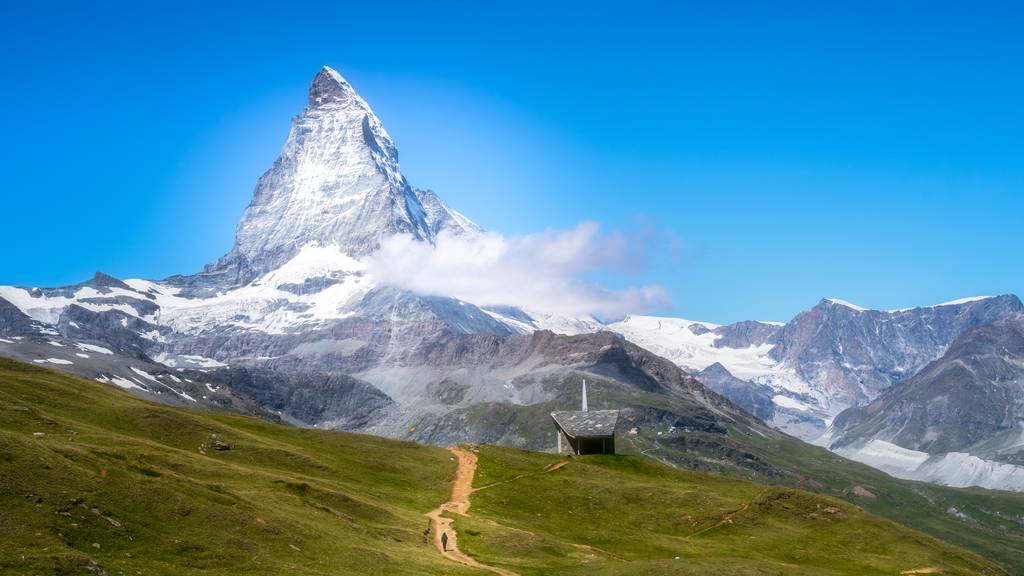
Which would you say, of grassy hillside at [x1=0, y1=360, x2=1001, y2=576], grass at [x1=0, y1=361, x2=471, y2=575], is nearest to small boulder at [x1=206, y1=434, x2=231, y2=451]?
grassy hillside at [x1=0, y1=360, x2=1001, y2=576]

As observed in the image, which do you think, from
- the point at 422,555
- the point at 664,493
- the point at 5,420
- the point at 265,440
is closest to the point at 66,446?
the point at 5,420

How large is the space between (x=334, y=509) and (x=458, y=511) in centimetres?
1998

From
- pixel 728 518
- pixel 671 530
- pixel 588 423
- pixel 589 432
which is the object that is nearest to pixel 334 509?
pixel 671 530

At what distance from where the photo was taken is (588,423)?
133625 mm

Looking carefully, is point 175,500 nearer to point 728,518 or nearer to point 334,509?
point 334,509

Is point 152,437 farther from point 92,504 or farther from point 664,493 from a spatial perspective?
point 664,493

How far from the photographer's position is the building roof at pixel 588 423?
13088cm

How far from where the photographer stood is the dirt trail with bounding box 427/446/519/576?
70.1m

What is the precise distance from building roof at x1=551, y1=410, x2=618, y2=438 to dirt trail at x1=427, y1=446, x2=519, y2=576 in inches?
607

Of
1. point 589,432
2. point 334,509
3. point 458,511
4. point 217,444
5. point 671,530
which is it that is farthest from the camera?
point 589,432

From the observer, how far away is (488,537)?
79500 mm

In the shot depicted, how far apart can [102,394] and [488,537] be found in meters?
58.6

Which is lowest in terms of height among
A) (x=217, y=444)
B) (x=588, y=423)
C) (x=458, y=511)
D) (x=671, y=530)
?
(x=671, y=530)

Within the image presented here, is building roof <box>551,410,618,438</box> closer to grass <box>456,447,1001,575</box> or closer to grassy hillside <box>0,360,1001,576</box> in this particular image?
grassy hillside <box>0,360,1001,576</box>
